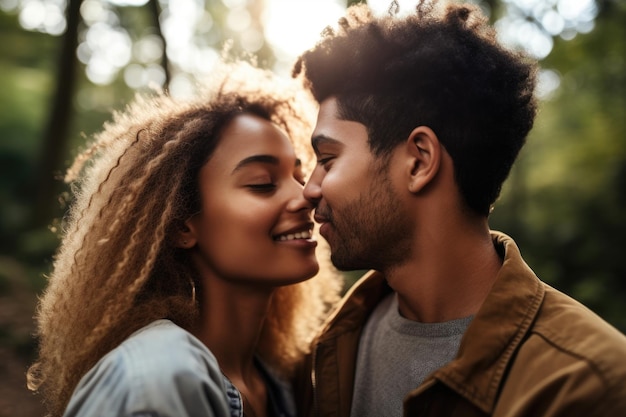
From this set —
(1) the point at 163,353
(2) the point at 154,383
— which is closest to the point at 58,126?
(1) the point at 163,353

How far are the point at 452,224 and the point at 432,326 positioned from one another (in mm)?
476

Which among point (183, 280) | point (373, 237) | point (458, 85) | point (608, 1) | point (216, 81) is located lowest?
point (183, 280)

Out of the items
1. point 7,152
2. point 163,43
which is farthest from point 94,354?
point 7,152

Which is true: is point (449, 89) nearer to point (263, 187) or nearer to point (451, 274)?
point (451, 274)

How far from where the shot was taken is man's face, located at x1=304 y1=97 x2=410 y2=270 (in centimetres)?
257

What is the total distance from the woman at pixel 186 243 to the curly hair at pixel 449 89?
0.62m

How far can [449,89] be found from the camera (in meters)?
2.51

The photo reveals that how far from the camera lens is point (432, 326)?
8.36 ft

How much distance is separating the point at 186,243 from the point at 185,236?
0.12ft

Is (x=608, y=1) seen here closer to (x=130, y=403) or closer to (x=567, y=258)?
(x=567, y=258)

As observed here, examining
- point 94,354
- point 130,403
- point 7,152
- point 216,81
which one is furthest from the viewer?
point 7,152

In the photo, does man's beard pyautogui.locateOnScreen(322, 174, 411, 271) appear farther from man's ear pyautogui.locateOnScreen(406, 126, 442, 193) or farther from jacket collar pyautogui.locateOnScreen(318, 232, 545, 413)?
jacket collar pyautogui.locateOnScreen(318, 232, 545, 413)

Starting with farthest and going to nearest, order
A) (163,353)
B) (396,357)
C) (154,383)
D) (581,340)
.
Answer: (396,357), (581,340), (163,353), (154,383)

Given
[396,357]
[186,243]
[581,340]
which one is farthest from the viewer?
[186,243]
